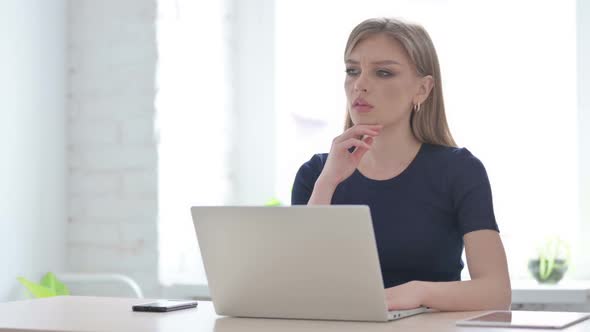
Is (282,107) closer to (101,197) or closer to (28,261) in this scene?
(101,197)

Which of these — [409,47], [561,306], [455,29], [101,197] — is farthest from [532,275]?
[101,197]

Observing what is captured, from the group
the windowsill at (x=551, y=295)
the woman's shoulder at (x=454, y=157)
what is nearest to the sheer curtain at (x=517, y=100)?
the windowsill at (x=551, y=295)

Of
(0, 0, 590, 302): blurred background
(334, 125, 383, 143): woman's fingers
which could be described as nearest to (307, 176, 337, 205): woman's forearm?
(334, 125, 383, 143): woman's fingers

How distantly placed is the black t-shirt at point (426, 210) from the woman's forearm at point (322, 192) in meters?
0.12

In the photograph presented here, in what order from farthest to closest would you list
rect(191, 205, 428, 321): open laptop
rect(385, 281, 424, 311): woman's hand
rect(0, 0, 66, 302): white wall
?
rect(0, 0, 66, 302): white wall
rect(385, 281, 424, 311): woman's hand
rect(191, 205, 428, 321): open laptop

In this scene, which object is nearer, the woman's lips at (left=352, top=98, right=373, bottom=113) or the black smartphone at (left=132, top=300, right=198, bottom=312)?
the black smartphone at (left=132, top=300, right=198, bottom=312)

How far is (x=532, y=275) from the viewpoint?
3.08 metres

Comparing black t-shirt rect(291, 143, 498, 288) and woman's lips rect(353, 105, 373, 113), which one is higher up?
woman's lips rect(353, 105, 373, 113)

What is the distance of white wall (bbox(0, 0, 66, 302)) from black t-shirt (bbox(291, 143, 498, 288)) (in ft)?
3.95

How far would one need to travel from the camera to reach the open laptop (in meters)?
1.58

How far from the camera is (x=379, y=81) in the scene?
2.23 metres

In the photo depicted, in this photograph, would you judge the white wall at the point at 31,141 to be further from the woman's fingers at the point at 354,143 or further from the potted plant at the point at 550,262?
the potted plant at the point at 550,262

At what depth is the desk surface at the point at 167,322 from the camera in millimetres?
1580

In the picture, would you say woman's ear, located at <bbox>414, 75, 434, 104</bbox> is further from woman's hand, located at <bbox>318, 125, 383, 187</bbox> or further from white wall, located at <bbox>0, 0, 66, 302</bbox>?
white wall, located at <bbox>0, 0, 66, 302</bbox>
